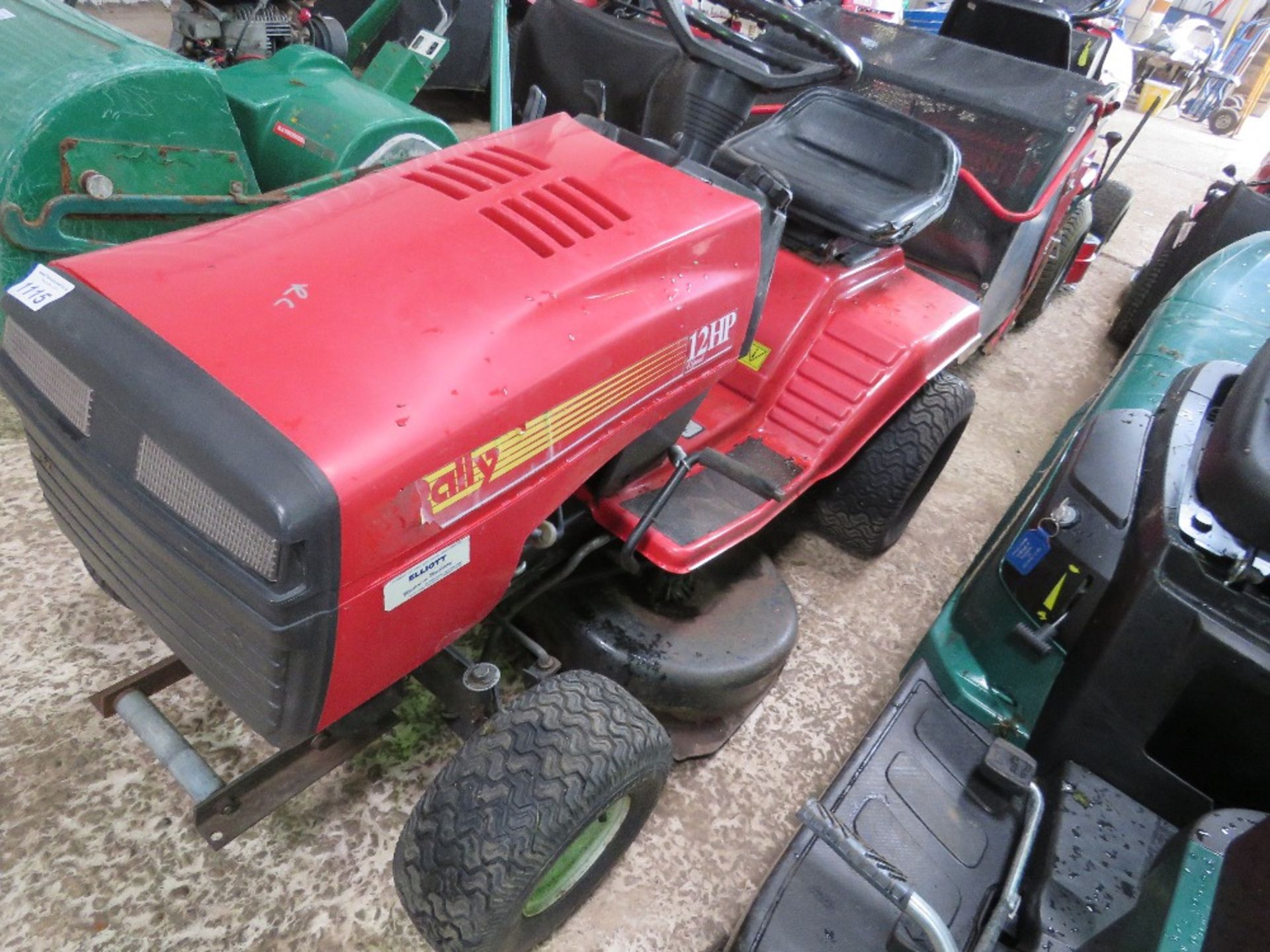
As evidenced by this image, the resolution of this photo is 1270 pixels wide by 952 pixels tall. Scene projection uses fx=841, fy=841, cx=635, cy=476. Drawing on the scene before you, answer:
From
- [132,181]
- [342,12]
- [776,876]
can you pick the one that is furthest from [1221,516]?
[342,12]

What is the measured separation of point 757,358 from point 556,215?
2.39ft

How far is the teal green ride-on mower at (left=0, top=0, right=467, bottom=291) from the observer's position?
5.49 feet

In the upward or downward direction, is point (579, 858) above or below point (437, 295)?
below

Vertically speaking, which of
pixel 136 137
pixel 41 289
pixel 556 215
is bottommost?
pixel 136 137

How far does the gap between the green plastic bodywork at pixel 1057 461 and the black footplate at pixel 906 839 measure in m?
0.06

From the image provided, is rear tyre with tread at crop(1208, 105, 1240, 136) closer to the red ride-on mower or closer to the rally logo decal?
the red ride-on mower

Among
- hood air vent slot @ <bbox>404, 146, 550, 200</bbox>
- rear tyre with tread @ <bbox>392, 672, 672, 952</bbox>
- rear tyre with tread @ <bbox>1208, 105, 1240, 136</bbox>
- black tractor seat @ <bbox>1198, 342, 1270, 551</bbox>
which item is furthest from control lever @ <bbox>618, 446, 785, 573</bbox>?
rear tyre with tread @ <bbox>1208, 105, 1240, 136</bbox>

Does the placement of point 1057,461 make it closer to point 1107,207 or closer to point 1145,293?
point 1145,293

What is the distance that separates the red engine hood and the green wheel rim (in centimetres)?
60

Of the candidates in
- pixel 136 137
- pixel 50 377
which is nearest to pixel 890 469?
pixel 50 377

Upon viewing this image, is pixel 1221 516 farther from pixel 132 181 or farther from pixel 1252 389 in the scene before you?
pixel 132 181

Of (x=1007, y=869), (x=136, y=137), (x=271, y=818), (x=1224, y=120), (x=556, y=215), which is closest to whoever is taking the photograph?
(x=556, y=215)

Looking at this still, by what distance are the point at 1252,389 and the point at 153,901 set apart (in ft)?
5.94

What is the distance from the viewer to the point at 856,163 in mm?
2053
